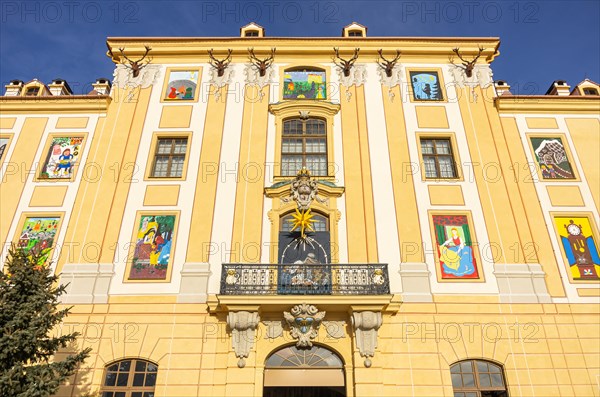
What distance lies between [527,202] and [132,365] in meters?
12.8

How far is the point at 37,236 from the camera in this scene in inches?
574

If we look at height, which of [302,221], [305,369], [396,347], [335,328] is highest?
[302,221]

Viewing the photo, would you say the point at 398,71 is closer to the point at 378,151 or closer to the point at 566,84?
the point at 378,151

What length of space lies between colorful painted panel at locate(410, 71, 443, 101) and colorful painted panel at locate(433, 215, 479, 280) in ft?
→ 16.8

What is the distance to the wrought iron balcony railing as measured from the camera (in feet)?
41.6

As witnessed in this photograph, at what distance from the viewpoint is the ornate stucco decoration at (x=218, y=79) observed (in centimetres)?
1775

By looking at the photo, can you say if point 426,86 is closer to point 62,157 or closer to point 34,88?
point 62,157

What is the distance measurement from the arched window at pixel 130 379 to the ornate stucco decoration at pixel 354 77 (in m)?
11.5

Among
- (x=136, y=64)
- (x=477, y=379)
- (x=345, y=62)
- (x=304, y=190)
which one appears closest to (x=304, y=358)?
(x=477, y=379)

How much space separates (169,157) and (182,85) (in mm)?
3362

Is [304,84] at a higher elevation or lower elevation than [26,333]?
higher

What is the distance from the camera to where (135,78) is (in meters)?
18.2

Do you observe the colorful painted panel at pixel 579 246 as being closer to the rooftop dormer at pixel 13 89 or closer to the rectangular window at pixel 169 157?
the rectangular window at pixel 169 157

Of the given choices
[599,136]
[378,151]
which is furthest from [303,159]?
[599,136]
